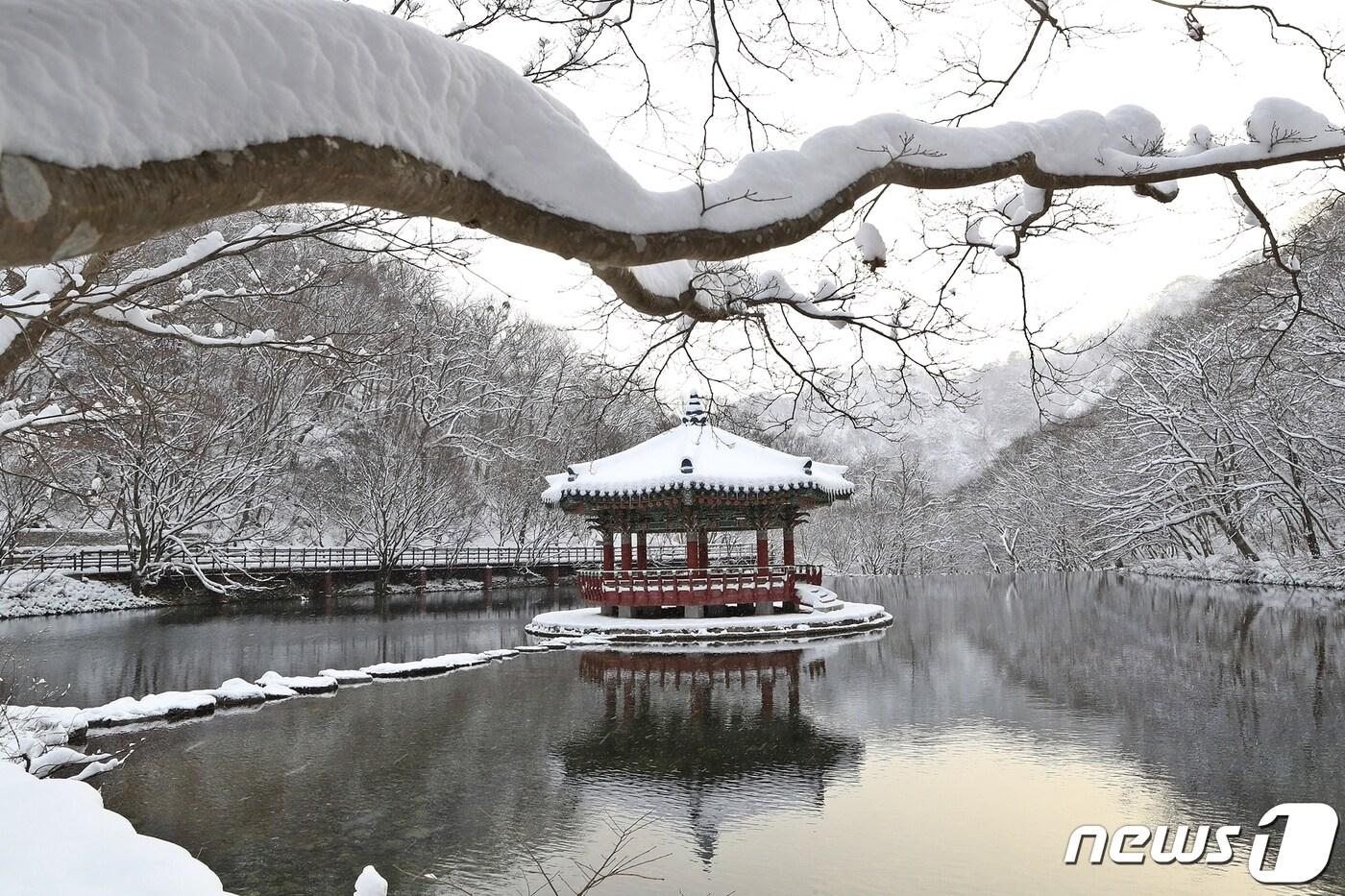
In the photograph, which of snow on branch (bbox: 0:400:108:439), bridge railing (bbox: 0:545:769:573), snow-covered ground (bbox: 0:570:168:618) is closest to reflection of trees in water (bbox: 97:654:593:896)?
snow on branch (bbox: 0:400:108:439)

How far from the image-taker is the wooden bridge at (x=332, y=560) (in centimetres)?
2703

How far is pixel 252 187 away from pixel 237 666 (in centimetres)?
1487

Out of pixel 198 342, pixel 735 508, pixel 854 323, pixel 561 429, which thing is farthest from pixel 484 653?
pixel 561 429

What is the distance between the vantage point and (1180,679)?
1224 centimetres

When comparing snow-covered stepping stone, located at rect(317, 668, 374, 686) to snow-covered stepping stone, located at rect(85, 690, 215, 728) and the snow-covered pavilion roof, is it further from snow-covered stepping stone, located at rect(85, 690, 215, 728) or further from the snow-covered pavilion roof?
the snow-covered pavilion roof

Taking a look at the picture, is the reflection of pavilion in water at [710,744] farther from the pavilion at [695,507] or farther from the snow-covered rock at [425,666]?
the pavilion at [695,507]

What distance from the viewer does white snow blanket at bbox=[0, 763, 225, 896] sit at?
4.00m

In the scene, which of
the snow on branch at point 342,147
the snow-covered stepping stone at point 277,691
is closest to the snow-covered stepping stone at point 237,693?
the snow-covered stepping stone at point 277,691

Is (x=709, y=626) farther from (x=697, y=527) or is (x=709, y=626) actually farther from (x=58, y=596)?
(x=58, y=596)

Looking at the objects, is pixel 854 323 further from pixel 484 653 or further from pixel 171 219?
pixel 484 653

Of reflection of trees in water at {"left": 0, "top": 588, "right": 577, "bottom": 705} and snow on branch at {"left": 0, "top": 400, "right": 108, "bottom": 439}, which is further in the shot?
reflection of trees in water at {"left": 0, "top": 588, "right": 577, "bottom": 705}

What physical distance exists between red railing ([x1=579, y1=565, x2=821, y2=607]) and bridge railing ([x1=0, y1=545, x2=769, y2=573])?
515 inches

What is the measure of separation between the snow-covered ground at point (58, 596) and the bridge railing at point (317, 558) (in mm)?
457

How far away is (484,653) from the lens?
634 inches
